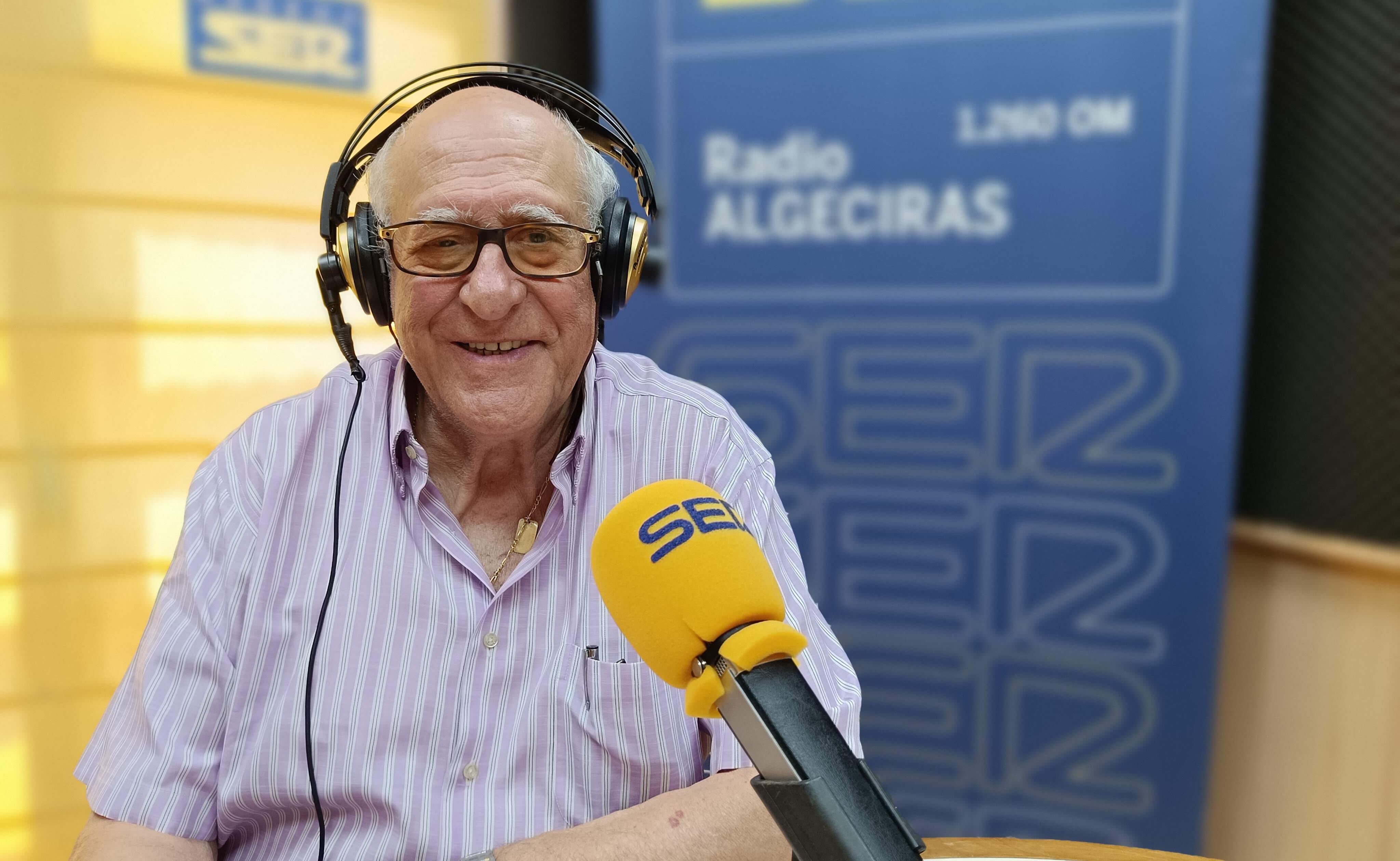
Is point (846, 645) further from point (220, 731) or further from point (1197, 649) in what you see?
point (220, 731)

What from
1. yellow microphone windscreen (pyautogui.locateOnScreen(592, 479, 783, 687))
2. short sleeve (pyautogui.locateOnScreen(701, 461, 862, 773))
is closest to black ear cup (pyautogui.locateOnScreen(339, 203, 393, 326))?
short sleeve (pyautogui.locateOnScreen(701, 461, 862, 773))

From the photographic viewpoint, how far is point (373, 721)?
3.75 feet

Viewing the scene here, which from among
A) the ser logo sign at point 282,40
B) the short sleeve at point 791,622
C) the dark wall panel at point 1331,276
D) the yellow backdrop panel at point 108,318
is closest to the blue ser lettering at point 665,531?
the short sleeve at point 791,622

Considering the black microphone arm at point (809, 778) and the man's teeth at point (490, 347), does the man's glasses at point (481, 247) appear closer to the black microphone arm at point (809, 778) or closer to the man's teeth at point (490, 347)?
the man's teeth at point (490, 347)

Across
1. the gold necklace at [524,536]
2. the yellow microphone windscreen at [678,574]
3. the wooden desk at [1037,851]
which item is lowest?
the wooden desk at [1037,851]

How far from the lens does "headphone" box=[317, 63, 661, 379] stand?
1.24 m

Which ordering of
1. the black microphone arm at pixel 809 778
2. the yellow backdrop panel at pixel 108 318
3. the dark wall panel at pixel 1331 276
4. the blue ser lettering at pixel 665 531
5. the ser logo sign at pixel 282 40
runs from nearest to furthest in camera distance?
the black microphone arm at pixel 809 778, the blue ser lettering at pixel 665 531, the dark wall panel at pixel 1331 276, the yellow backdrop panel at pixel 108 318, the ser logo sign at pixel 282 40

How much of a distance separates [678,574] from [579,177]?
74 cm

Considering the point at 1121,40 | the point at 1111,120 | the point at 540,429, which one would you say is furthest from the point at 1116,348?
the point at 540,429

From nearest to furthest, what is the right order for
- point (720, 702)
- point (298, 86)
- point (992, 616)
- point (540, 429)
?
point (720, 702), point (540, 429), point (992, 616), point (298, 86)

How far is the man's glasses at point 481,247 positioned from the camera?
1193 millimetres

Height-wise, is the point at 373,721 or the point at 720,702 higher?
the point at 720,702

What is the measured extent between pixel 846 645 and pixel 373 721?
1.79 metres

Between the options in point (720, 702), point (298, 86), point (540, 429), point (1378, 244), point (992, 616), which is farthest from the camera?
point (298, 86)
